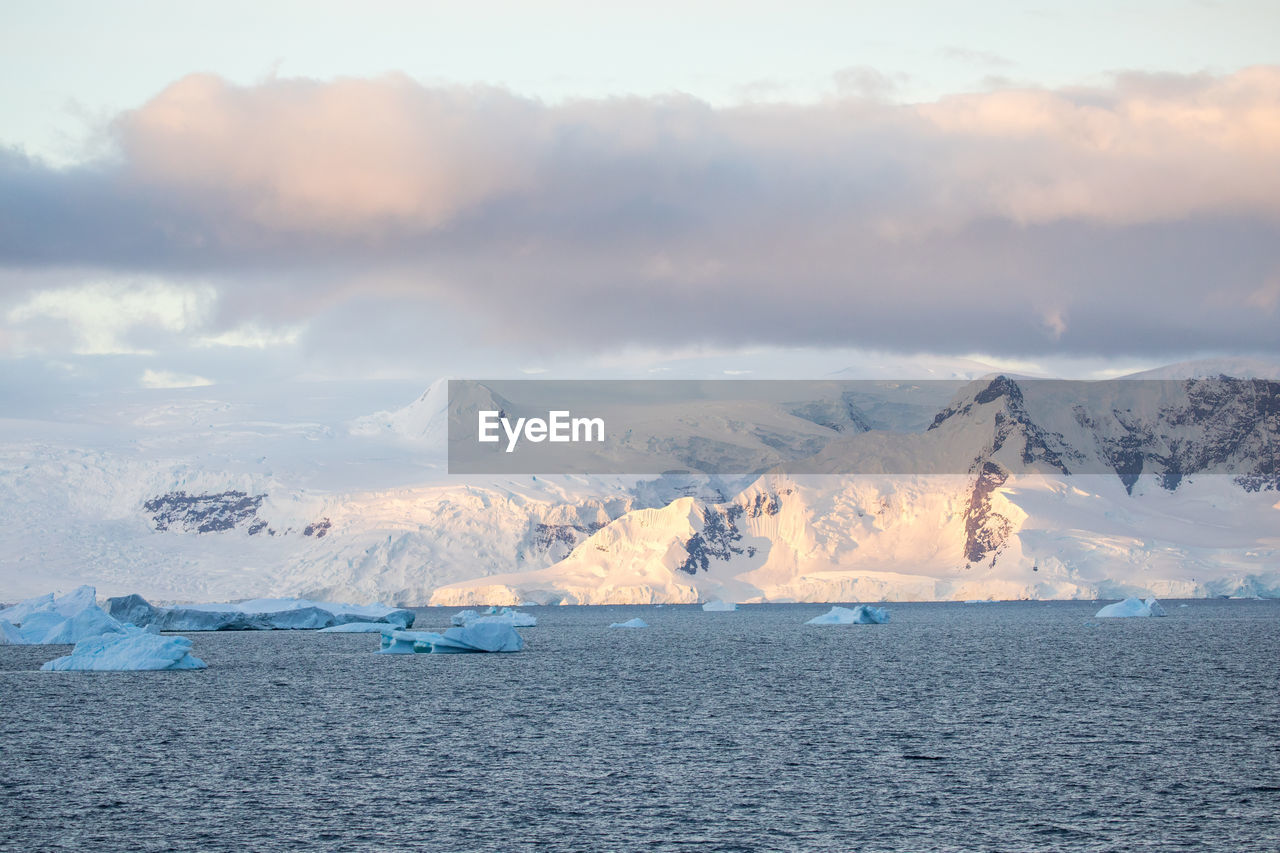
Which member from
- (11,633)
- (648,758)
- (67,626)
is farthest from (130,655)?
(648,758)

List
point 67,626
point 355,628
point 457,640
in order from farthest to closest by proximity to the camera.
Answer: point 355,628 < point 67,626 < point 457,640

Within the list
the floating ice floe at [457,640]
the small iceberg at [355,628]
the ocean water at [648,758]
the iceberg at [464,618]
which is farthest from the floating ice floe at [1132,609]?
the floating ice floe at [457,640]

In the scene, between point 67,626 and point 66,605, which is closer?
point 67,626

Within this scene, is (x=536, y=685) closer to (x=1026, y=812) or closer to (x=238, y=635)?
(x=1026, y=812)

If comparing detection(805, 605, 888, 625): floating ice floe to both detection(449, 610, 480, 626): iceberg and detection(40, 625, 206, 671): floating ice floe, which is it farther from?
detection(40, 625, 206, 671): floating ice floe

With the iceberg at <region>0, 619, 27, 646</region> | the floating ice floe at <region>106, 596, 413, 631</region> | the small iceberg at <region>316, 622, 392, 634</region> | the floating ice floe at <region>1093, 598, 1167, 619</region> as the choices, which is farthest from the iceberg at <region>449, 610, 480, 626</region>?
the floating ice floe at <region>1093, 598, 1167, 619</region>

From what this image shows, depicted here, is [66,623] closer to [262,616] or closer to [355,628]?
[355,628]

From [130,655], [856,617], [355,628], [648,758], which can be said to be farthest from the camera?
[856,617]

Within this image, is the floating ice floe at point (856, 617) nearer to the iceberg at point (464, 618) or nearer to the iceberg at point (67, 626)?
the iceberg at point (464, 618)

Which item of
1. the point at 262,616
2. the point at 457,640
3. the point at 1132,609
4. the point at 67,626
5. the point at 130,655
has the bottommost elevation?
the point at 1132,609
